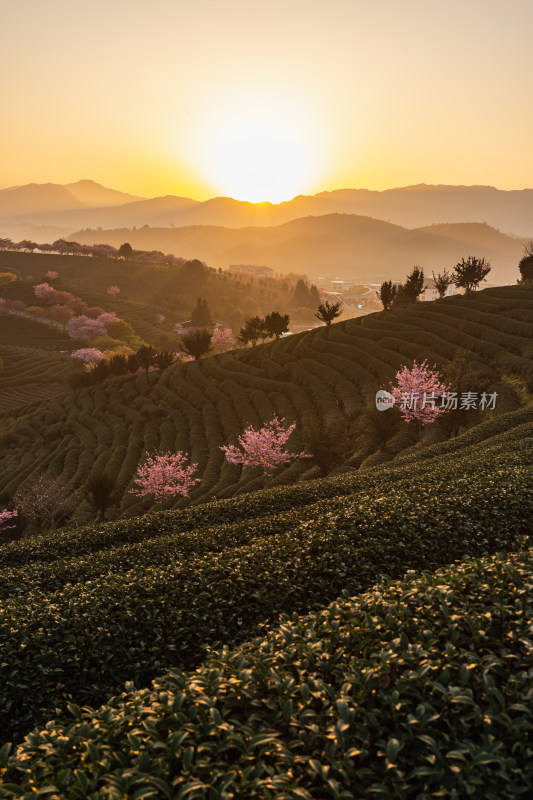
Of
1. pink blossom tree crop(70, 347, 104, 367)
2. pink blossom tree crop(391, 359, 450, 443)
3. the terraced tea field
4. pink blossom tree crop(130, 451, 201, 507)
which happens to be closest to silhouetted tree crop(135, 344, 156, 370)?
the terraced tea field

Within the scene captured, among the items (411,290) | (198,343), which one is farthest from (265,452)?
(411,290)

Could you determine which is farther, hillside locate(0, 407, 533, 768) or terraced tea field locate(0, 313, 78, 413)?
terraced tea field locate(0, 313, 78, 413)

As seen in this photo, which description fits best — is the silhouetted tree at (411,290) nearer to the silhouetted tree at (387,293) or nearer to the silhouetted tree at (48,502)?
A: the silhouetted tree at (387,293)

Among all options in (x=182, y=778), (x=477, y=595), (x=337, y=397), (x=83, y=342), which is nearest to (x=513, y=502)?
(x=477, y=595)

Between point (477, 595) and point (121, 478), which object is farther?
point (121, 478)

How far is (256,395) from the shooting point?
7175 centimetres

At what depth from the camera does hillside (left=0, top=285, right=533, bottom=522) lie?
56.7 meters

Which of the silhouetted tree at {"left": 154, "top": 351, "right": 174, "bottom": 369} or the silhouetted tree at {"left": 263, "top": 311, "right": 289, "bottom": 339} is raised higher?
the silhouetted tree at {"left": 263, "top": 311, "right": 289, "bottom": 339}

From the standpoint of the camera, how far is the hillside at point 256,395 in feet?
186

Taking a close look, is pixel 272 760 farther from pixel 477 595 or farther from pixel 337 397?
pixel 337 397

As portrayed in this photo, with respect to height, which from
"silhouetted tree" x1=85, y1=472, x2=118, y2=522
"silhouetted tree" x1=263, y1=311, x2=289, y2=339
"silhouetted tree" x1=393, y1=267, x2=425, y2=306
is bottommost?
"silhouetted tree" x1=85, y1=472, x2=118, y2=522

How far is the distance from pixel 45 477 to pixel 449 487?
56.6 meters

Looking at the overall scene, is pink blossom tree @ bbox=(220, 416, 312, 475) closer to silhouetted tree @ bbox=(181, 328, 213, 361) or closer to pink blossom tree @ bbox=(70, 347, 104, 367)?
silhouetted tree @ bbox=(181, 328, 213, 361)

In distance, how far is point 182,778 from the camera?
6.04 meters
